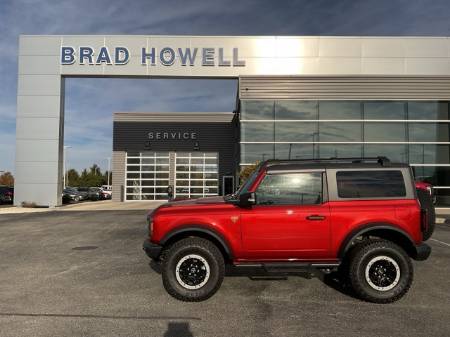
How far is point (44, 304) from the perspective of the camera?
5.41 m

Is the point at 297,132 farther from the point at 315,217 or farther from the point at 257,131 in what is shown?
the point at 315,217

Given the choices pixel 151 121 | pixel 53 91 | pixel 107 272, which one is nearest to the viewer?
pixel 107 272

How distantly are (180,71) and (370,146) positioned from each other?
1122 cm

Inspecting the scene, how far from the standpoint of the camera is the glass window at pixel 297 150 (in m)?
21.8

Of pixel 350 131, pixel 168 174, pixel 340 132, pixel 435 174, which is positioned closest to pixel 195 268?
pixel 340 132

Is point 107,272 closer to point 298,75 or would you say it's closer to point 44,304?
point 44,304

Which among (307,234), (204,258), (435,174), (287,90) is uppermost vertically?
(287,90)

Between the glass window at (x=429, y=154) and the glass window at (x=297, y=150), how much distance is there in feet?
16.9

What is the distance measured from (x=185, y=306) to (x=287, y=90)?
18.4 meters

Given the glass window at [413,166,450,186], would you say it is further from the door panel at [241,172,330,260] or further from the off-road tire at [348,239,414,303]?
the door panel at [241,172,330,260]

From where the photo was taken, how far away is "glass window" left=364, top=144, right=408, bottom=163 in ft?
71.2

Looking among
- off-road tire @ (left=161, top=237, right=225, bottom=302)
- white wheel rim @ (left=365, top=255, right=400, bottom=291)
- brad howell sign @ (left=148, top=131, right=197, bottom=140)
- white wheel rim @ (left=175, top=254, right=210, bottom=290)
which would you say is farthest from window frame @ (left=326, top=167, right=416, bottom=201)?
brad howell sign @ (left=148, top=131, right=197, bottom=140)

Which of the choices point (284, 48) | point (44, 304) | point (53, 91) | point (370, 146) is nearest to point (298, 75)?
point (284, 48)

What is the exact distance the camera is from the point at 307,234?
221 inches
